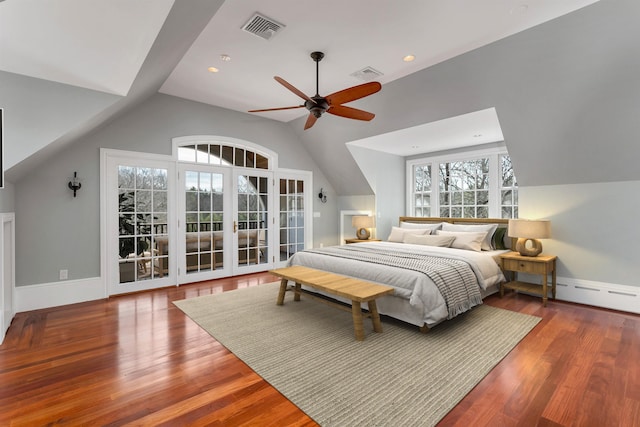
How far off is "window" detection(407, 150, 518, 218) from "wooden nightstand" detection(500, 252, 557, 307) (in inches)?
52.3

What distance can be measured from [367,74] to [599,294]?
384 cm

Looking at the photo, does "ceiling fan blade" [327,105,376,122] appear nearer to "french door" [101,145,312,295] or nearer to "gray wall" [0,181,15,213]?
"french door" [101,145,312,295]

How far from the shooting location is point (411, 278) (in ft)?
9.53

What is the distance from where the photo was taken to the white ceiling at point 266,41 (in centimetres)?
217

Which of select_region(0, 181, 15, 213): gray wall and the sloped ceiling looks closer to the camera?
the sloped ceiling

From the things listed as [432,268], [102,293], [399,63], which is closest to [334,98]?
[399,63]

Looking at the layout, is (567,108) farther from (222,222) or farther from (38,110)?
(38,110)

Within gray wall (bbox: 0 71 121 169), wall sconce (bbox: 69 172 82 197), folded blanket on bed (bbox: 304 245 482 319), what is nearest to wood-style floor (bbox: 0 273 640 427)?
folded blanket on bed (bbox: 304 245 482 319)

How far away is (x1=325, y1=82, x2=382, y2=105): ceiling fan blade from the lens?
263 cm

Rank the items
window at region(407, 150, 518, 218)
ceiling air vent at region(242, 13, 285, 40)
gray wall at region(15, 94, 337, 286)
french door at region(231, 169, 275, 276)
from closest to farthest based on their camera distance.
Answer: ceiling air vent at region(242, 13, 285, 40), gray wall at region(15, 94, 337, 286), window at region(407, 150, 518, 218), french door at region(231, 169, 275, 276)

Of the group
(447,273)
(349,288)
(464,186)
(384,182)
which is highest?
(384,182)

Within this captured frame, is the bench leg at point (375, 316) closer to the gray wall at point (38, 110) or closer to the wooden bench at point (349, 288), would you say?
the wooden bench at point (349, 288)

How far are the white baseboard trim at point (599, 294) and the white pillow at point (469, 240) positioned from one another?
1.01 m

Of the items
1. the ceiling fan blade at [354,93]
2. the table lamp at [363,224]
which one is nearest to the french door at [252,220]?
the table lamp at [363,224]
